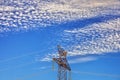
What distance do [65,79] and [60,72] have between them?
4.05m

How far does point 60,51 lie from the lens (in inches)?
5059

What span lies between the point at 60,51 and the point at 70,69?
591cm

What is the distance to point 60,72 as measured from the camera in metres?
130

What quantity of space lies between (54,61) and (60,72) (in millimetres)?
Answer: 3707

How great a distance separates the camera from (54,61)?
130 meters

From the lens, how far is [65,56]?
128m

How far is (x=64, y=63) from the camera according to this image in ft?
424

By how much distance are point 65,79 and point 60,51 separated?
832 centimetres

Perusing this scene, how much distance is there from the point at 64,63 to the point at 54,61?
3.21 meters

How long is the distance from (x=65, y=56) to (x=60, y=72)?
5.06 m

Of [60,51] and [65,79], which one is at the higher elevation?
[60,51]

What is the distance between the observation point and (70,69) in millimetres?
128250

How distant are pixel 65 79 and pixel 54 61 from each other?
7.20 m
